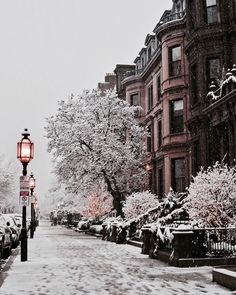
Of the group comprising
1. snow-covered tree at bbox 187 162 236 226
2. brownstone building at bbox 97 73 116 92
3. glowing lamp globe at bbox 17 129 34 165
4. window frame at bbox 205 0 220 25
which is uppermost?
brownstone building at bbox 97 73 116 92

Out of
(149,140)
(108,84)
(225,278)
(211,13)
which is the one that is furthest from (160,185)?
(108,84)

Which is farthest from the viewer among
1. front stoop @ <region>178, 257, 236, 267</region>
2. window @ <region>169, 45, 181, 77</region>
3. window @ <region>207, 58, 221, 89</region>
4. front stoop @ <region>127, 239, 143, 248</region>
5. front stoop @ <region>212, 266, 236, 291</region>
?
window @ <region>169, 45, 181, 77</region>

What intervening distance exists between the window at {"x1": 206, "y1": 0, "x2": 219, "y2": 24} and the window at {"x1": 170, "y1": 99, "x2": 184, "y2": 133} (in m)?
7.17

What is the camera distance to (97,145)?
119 ft

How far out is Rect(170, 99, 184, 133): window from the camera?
110ft

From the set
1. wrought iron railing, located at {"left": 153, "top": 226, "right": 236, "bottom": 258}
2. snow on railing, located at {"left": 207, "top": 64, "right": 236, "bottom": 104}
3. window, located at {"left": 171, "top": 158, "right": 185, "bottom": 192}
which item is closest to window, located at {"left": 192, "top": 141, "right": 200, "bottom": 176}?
snow on railing, located at {"left": 207, "top": 64, "right": 236, "bottom": 104}

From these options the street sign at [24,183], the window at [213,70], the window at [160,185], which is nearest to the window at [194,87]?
the window at [213,70]

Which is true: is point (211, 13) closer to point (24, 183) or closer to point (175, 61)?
point (175, 61)

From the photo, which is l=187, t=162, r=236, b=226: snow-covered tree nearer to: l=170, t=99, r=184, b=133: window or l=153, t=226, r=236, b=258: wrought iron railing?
l=153, t=226, r=236, b=258: wrought iron railing

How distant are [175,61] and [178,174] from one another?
7679 mm

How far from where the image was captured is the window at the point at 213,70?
26906 mm

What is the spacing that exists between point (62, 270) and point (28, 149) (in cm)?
553

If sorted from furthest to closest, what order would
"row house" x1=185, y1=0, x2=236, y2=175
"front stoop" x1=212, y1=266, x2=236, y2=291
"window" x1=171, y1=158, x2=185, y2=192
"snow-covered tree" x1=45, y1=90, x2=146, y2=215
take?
"snow-covered tree" x1=45, y1=90, x2=146, y2=215, "window" x1=171, y1=158, x2=185, y2=192, "row house" x1=185, y1=0, x2=236, y2=175, "front stoop" x1=212, y1=266, x2=236, y2=291

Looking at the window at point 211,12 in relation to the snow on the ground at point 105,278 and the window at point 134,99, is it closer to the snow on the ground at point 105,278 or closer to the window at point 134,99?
the snow on the ground at point 105,278
